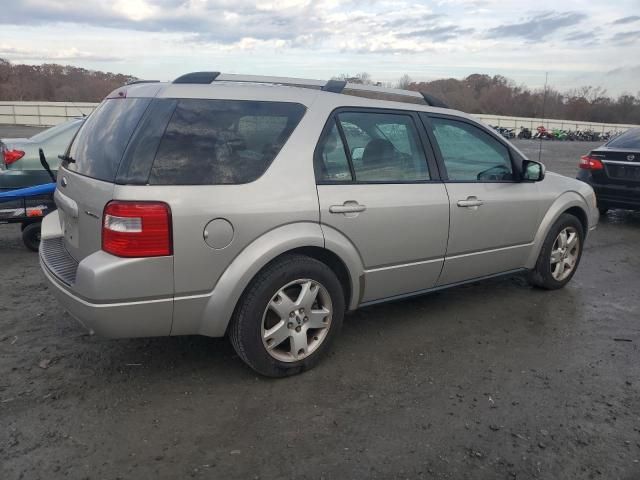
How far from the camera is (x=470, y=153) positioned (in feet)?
14.5

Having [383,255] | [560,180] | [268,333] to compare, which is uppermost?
[560,180]

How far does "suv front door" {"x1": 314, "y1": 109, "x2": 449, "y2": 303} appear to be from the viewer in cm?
349

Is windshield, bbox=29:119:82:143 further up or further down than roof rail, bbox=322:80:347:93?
further down

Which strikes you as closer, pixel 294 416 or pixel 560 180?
pixel 294 416

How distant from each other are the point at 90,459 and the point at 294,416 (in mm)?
1045

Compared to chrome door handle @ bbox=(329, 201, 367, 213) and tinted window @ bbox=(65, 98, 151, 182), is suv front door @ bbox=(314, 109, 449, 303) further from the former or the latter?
tinted window @ bbox=(65, 98, 151, 182)

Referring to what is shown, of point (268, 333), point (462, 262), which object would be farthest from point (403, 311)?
point (268, 333)

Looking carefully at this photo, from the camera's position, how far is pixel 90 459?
102 inches

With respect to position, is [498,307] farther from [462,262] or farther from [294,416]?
[294,416]

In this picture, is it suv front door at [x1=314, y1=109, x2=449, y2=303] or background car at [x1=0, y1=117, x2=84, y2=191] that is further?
background car at [x1=0, y1=117, x2=84, y2=191]

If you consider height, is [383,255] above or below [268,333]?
above

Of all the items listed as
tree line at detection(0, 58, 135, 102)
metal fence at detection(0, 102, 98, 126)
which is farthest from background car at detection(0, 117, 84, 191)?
tree line at detection(0, 58, 135, 102)

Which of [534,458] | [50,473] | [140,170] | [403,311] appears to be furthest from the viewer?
[403,311]

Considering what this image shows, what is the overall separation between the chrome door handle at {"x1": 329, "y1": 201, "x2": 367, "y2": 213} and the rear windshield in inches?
273
